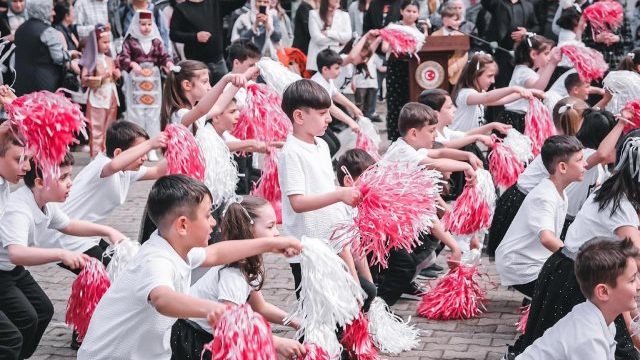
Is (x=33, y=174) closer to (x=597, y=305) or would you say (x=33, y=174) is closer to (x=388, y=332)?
(x=388, y=332)

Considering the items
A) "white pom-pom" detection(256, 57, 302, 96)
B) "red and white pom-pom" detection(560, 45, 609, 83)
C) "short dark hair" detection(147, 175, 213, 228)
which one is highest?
"short dark hair" detection(147, 175, 213, 228)

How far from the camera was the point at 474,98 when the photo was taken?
844 cm

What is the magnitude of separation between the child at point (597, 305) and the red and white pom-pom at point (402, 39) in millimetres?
6528

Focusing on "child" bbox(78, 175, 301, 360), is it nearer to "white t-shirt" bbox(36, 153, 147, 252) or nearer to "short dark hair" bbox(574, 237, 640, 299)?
"short dark hair" bbox(574, 237, 640, 299)

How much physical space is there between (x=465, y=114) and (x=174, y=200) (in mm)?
5106

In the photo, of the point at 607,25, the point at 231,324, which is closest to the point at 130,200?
the point at 607,25

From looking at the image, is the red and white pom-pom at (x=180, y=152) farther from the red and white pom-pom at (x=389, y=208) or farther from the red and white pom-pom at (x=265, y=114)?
the red and white pom-pom at (x=389, y=208)

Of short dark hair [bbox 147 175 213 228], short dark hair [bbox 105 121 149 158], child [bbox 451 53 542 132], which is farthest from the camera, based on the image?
child [bbox 451 53 542 132]

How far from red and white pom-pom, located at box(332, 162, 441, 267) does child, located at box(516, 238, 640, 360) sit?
887 mm

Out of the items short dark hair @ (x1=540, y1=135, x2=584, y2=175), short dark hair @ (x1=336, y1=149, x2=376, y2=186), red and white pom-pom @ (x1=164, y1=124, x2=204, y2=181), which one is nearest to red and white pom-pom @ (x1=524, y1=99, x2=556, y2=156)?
short dark hair @ (x1=540, y1=135, x2=584, y2=175)

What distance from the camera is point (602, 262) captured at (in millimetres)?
4195

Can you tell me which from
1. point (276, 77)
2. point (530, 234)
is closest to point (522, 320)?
point (530, 234)

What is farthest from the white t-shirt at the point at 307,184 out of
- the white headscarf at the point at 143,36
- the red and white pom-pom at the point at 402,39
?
the white headscarf at the point at 143,36

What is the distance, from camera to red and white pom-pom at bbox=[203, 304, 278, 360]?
3449 mm
